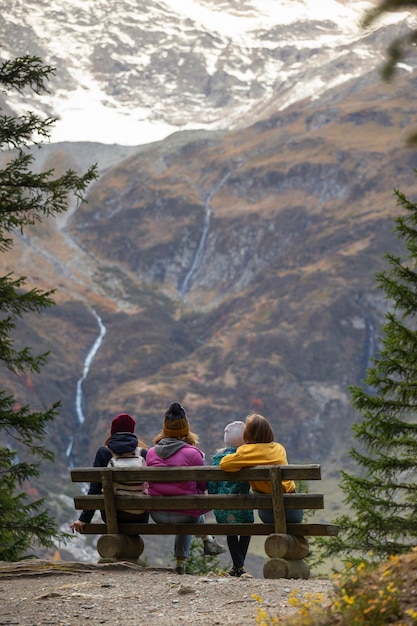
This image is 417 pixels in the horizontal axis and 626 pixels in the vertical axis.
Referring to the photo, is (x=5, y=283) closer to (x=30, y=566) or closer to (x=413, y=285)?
(x=30, y=566)

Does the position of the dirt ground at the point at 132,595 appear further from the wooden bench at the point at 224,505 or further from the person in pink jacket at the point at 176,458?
the person in pink jacket at the point at 176,458

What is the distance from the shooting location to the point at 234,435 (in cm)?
1314

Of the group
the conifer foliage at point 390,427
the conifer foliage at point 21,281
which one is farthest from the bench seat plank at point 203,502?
the conifer foliage at point 390,427

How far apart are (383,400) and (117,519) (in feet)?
19.4

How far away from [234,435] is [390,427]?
219 inches

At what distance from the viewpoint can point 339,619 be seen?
Result: 8.54 m

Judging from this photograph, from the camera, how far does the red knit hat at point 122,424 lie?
1346 cm

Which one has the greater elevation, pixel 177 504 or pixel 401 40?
pixel 401 40

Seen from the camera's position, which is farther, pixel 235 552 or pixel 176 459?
pixel 235 552

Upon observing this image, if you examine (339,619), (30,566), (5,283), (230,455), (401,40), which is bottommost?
(339,619)

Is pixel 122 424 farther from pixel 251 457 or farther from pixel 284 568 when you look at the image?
pixel 284 568

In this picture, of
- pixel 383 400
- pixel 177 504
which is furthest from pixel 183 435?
pixel 383 400

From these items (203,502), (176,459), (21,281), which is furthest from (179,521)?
(21,281)

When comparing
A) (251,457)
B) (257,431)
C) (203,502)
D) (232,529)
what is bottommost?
(232,529)
